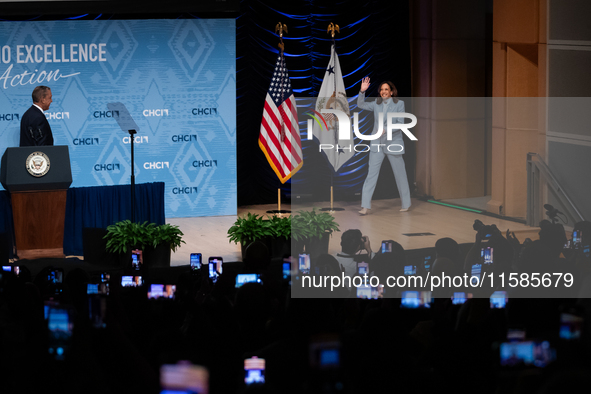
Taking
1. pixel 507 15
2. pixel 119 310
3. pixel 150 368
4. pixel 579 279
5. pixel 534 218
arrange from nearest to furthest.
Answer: pixel 150 368
pixel 119 310
pixel 579 279
pixel 534 218
pixel 507 15

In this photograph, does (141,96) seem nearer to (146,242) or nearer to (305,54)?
(305,54)

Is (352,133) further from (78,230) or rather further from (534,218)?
(78,230)

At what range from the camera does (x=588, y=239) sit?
577cm

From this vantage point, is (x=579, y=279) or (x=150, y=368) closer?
(x=150, y=368)

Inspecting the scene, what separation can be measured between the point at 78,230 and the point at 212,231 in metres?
1.90

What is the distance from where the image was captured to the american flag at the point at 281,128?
10164mm

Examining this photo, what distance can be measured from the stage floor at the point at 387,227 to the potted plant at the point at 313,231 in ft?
1.08

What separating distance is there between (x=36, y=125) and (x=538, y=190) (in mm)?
5831

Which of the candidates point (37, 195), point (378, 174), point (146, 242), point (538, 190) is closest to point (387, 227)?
point (378, 174)

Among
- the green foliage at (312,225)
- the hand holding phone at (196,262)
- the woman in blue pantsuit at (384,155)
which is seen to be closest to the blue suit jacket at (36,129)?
the green foliage at (312,225)

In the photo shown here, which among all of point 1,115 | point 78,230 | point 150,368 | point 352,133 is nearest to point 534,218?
point 352,133

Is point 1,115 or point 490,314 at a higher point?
point 1,115

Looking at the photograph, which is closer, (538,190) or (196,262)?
(196,262)

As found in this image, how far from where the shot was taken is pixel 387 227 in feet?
25.8
